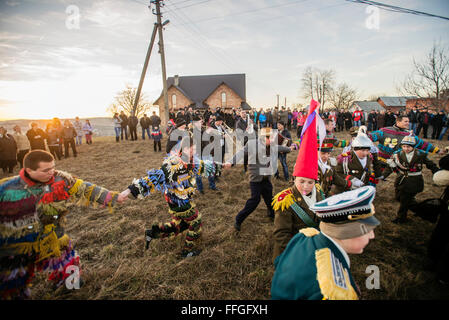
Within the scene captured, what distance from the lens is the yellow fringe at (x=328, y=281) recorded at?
3.93 ft

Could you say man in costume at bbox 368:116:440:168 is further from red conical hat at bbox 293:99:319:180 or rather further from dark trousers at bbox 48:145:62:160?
dark trousers at bbox 48:145:62:160

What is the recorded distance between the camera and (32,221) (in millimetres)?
2297

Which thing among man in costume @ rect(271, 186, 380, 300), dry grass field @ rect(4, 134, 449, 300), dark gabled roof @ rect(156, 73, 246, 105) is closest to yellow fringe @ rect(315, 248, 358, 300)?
man in costume @ rect(271, 186, 380, 300)

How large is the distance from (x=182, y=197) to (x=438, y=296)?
3.98 meters

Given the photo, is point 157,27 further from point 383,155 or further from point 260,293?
point 260,293

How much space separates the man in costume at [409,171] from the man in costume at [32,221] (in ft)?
19.8

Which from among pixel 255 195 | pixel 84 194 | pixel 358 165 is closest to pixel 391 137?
pixel 358 165

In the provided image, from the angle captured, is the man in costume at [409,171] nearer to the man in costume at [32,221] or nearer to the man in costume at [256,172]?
the man in costume at [256,172]

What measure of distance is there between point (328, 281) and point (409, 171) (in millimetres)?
4529

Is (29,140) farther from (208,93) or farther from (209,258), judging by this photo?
(208,93)

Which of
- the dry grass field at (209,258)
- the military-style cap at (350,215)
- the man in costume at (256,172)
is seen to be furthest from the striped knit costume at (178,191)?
the military-style cap at (350,215)

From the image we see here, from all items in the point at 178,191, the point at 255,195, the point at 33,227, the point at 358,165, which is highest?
the point at 358,165

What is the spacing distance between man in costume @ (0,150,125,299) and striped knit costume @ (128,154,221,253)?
1107 mm
